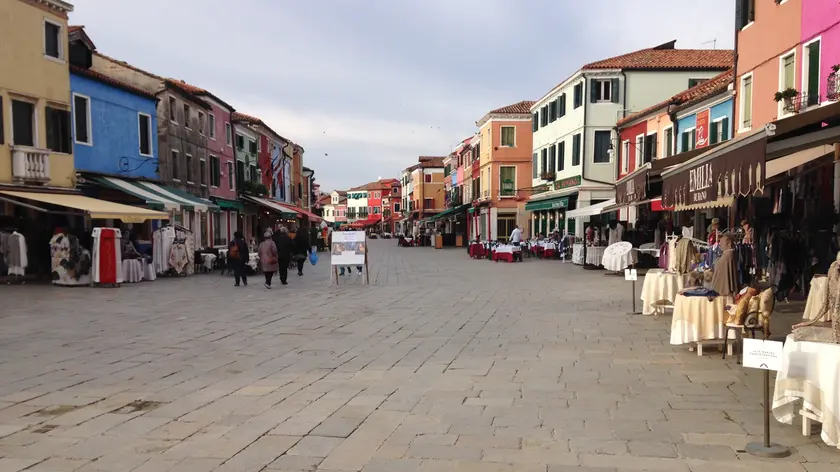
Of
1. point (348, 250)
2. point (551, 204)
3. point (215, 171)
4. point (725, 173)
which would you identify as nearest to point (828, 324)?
point (725, 173)

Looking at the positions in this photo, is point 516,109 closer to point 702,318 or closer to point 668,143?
point 668,143

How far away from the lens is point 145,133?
22.5 m

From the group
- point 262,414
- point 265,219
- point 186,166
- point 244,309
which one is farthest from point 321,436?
point 265,219

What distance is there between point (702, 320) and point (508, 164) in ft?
118

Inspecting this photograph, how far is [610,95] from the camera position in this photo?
2870 centimetres

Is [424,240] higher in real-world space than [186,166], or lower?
lower

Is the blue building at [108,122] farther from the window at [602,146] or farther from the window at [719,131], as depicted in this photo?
the window at [602,146]

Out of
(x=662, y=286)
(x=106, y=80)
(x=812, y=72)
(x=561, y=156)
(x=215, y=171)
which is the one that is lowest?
(x=662, y=286)

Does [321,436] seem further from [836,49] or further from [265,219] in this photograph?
[265,219]

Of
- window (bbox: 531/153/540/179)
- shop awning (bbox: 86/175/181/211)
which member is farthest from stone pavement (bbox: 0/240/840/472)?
window (bbox: 531/153/540/179)

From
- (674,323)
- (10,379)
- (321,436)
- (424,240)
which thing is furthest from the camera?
(424,240)

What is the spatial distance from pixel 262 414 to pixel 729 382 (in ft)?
14.5

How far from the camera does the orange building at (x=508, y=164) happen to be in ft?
137

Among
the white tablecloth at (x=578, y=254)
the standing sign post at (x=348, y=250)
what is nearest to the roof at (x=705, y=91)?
the white tablecloth at (x=578, y=254)
